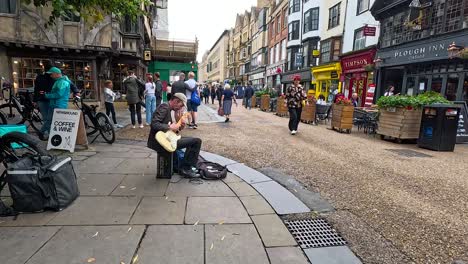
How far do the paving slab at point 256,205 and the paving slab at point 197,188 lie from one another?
26 centimetres

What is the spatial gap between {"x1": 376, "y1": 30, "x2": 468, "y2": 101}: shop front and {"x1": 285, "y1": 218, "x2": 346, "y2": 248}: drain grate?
11.3 meters

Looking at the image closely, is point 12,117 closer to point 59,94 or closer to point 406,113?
point 59,94

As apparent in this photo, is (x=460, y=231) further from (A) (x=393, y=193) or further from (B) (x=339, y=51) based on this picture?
(B) (x=339, y=51)

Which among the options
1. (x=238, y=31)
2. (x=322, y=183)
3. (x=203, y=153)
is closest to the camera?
(x=322, y=183)

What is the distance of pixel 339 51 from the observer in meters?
22.9

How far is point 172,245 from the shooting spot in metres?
2.57

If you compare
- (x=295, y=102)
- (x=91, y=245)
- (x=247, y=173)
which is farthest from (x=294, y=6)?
(x=91, y=245)

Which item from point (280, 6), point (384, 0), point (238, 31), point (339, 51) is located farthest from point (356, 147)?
point (238, 31)

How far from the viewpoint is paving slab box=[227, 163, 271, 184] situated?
452 cm

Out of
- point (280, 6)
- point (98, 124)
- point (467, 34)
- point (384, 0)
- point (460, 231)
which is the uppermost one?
point (280, 6)

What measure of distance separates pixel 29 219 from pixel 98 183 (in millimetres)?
1127

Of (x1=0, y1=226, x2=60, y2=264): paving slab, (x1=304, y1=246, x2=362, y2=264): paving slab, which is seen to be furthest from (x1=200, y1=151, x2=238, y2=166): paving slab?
(x1=0, y1=226, x2=60, y2=264): paving slab

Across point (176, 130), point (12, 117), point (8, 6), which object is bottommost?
point (12, 117)

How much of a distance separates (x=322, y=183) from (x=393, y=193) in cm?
101
